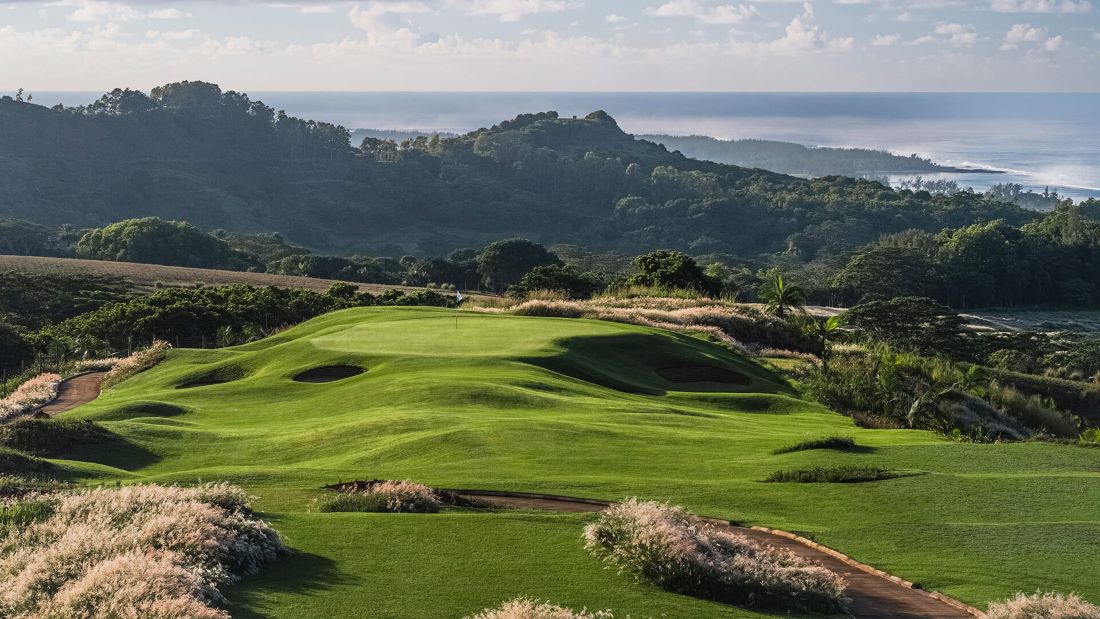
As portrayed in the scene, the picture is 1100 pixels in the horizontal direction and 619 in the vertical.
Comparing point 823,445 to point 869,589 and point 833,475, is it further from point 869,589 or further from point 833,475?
point 869,589

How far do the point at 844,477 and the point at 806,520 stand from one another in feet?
6.57

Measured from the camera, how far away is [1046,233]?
153 metres

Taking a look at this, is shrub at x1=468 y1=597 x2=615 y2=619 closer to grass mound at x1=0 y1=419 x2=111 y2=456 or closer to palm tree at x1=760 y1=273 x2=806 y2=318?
grass mound at x1=0 y1=419 x2=111 y2=456

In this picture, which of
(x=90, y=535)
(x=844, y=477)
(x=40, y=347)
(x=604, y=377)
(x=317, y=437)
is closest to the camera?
(x=90, y=535)

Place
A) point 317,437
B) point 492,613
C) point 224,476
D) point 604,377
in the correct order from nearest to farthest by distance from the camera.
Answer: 1. point 492,613
2. point 224,476
3. point 317,437
4. point 604,377

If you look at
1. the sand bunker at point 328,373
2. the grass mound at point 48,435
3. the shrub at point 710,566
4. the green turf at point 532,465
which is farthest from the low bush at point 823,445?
the sand bunker at point 328,373

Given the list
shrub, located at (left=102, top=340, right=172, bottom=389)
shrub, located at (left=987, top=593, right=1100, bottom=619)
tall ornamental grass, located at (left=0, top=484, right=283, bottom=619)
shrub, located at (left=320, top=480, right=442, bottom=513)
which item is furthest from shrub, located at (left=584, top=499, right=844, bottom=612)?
shrub, located at (left=102, top=340, right=172, bottom=389)

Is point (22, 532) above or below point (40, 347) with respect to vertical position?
above

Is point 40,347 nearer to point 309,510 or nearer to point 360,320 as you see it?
point 360,320

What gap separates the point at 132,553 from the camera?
10.4 m

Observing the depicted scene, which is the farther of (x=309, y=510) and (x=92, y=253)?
(x=92, y=253)

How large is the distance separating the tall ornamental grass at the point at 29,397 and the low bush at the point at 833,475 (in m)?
16.9

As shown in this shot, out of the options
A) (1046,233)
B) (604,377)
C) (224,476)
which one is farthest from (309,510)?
(1046,233)

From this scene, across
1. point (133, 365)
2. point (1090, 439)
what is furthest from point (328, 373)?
point (1090, 439)
